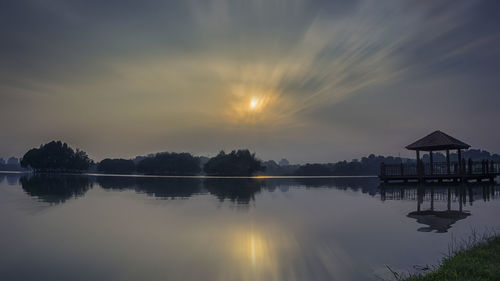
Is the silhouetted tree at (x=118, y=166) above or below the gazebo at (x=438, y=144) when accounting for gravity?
below

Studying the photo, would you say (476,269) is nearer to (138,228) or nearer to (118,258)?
(118,258)

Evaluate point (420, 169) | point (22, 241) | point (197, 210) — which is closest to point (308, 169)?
point (420, 169)

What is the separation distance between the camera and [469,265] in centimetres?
632

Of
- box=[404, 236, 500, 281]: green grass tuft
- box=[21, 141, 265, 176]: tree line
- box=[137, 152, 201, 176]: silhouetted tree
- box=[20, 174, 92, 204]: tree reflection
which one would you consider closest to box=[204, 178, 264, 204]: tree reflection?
box=[20, 174, 92, 204]: tree reflection

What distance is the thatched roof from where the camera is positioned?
105 feet

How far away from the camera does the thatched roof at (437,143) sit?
32031mm

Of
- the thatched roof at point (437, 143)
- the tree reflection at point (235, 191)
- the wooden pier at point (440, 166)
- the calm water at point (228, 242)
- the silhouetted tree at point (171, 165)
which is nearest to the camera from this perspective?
the calm water at point (228, 242)

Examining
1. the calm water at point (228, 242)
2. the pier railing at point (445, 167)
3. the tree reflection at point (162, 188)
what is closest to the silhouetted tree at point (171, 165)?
the tree reflection at point (162, 188)

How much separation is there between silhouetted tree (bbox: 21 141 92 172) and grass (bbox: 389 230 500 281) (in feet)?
432

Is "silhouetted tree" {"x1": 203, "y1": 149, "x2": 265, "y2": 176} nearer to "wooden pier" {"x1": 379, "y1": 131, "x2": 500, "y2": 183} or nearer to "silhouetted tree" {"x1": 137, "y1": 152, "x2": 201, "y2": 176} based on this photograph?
"silhouetted tree" {"x1": 137, "y1": 152, "x2": 201, "y2": 176}

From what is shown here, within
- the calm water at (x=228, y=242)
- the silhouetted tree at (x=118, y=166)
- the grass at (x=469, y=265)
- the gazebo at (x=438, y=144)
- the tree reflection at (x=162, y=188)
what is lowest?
the tree reflection at (x=162, y=188)

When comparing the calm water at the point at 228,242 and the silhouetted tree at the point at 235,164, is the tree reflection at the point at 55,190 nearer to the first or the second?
the calm water at the point at 228,242

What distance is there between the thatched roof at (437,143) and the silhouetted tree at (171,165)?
86.7 metres

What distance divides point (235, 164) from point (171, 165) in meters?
30.5
